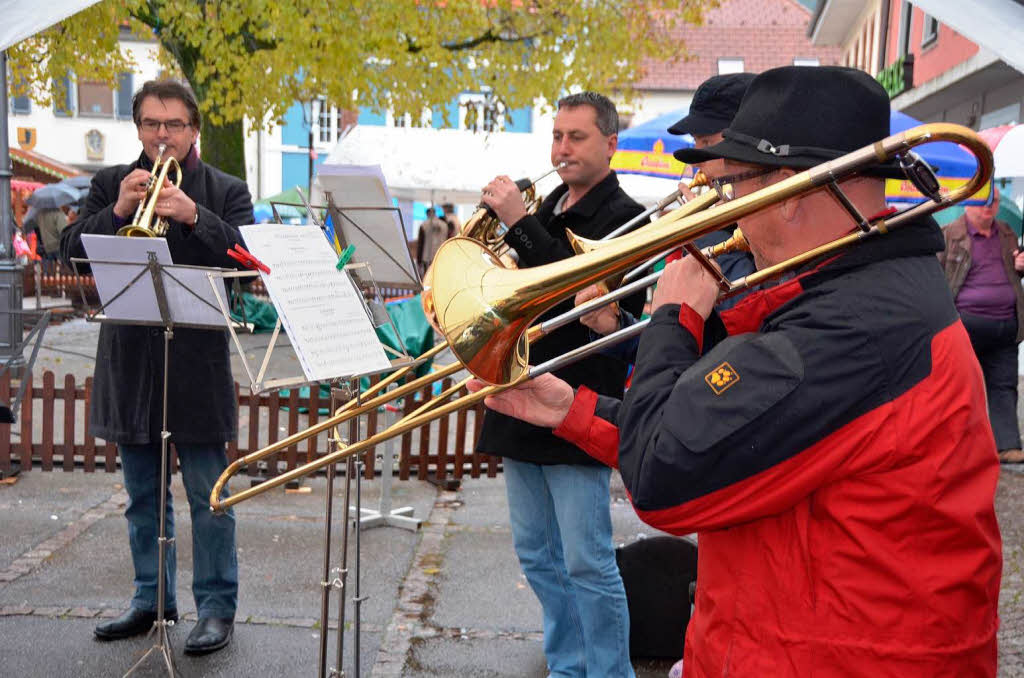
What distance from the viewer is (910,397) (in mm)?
1401

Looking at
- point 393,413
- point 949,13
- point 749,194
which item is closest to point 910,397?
point 749,194

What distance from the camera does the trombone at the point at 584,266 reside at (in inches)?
55.9

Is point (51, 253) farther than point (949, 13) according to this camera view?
Yes

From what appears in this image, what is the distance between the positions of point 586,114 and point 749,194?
5.67 ft

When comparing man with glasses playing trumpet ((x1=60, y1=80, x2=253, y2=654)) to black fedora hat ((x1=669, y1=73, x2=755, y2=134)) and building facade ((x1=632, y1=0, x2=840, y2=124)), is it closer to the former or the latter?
black fedora hat ((x1=669, y1=73, x2=755, y2=134))

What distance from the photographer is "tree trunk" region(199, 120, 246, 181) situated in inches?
462

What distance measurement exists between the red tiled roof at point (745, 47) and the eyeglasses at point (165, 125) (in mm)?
30515

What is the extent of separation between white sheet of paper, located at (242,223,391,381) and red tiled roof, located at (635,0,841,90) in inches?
1246

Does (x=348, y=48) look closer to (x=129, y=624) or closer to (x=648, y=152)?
(x=648, y=152)

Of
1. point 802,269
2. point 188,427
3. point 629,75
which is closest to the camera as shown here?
point 802,269

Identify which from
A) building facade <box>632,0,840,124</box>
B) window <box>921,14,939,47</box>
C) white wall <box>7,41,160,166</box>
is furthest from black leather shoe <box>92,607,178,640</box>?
white wall <box>7,41,160,166</box>

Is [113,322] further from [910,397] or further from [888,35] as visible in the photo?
[888,35]

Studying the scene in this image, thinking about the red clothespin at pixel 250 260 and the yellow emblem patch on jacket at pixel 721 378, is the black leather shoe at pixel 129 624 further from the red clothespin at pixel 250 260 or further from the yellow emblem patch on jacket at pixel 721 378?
the yellow emblem patch on jacket at pixel 721 378

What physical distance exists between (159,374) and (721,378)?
8.92ft
